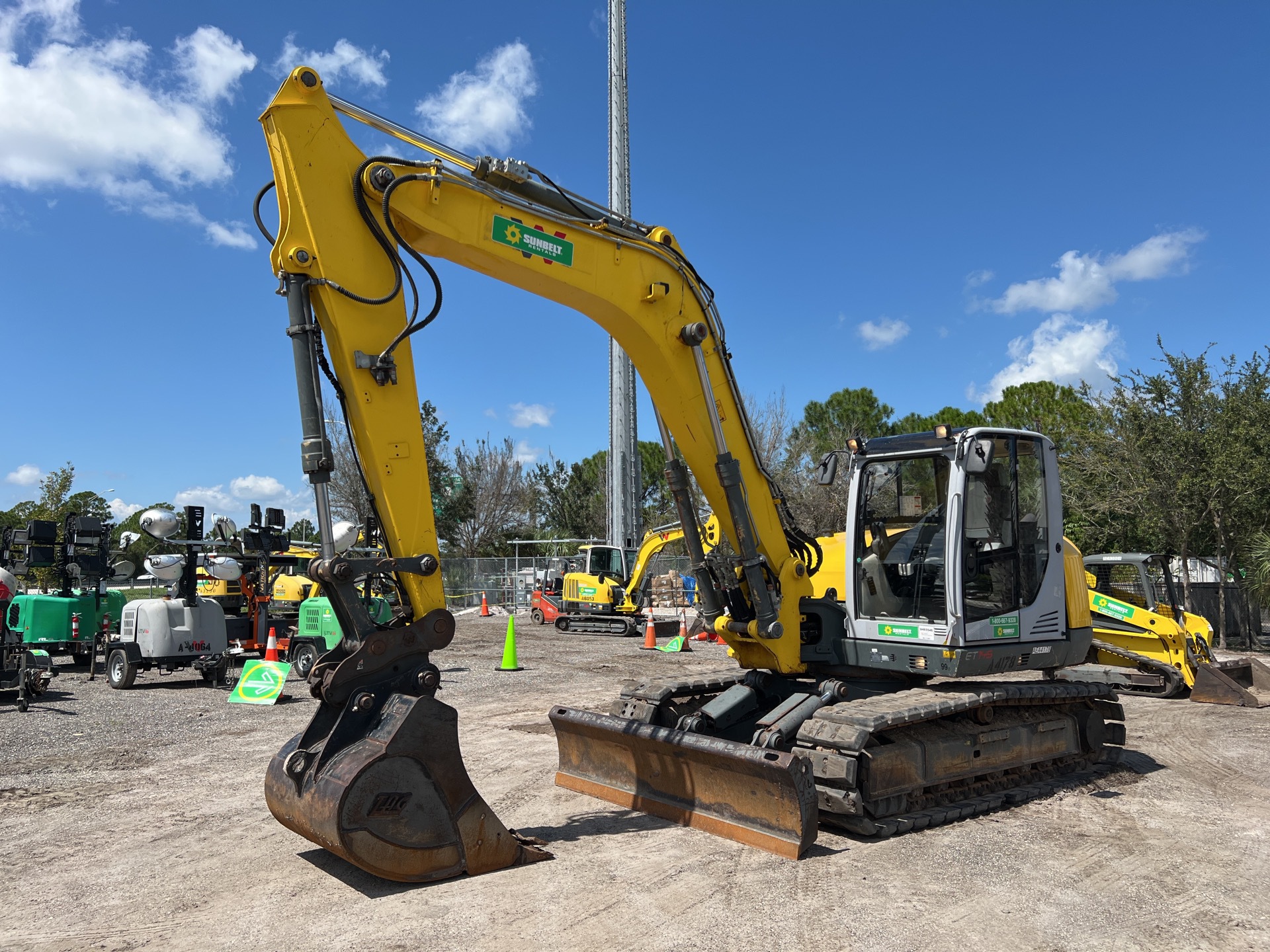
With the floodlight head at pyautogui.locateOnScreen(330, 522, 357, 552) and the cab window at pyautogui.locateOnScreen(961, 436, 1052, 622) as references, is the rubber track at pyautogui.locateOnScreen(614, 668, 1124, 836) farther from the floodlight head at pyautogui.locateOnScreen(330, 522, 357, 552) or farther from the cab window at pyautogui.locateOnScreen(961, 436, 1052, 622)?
the floodlight head at pyautogui.locateOnScreen(330, 522, 357, 552)

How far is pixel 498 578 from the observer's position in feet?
118

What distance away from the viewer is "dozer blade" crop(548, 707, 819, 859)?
5898 millimetres

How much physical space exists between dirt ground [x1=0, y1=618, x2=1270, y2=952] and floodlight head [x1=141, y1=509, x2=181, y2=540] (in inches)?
218

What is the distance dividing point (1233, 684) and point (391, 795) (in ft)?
38.7

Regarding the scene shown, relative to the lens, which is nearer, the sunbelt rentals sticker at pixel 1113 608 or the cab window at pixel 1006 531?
→ the cab window at pixel 1006 531

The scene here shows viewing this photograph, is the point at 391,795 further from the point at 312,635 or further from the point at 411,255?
the point at 312,635

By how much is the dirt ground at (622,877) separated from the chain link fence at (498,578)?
2606 cm

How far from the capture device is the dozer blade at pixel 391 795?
4898 mm

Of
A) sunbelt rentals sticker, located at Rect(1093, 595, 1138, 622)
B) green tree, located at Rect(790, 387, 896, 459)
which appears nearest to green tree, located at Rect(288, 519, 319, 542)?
green tree, located at Rect(790, 387, 896, 459)

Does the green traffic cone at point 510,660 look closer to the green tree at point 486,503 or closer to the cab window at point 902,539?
the cab window at point 902,539

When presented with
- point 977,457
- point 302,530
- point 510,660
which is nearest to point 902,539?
point 977,457

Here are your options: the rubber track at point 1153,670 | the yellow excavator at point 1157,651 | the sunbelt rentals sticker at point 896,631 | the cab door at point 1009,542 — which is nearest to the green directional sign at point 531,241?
the cab door at point 1009,542

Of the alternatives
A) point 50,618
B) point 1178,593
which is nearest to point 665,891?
point 50,618

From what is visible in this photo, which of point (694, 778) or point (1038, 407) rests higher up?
point (1038, 407)
